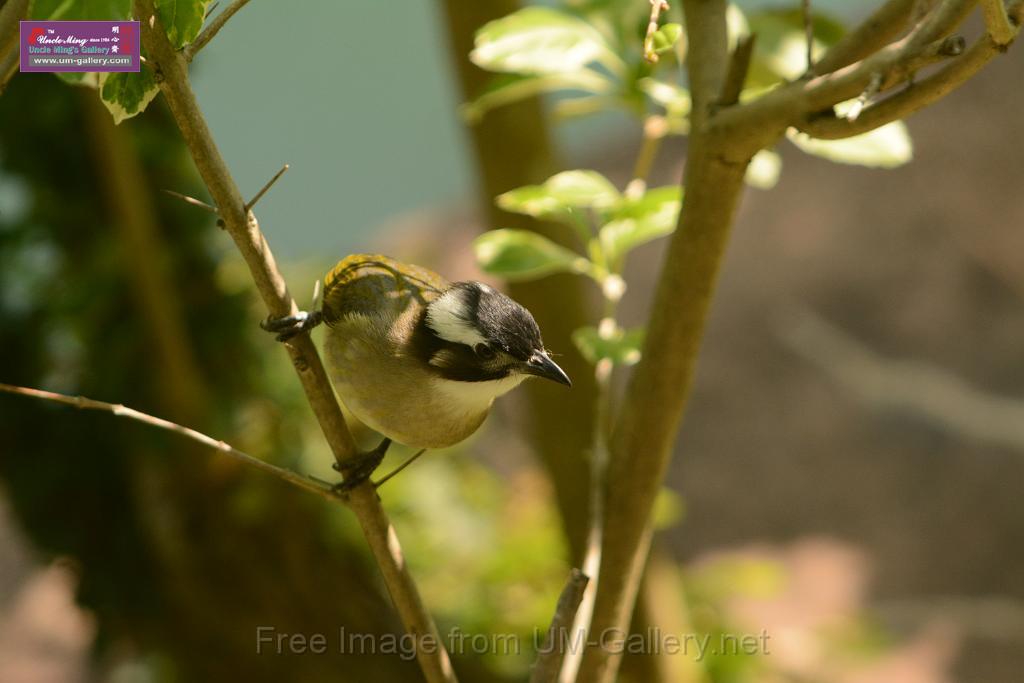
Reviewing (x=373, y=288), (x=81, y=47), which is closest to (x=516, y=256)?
(x=373, y=288)

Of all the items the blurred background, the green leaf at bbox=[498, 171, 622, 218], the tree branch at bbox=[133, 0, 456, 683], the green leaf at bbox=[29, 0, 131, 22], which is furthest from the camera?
the blurred background

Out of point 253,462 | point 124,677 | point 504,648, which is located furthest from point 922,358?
point 253,462

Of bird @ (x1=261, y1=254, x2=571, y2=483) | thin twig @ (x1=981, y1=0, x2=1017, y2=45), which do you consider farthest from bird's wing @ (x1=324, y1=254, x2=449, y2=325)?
thin twig @ (x1=981, y1=0, x2=1017, y2=45)

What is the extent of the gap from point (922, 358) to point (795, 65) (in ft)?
17.3

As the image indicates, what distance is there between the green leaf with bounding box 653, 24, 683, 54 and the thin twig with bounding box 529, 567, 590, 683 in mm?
578

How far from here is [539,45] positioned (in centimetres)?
144

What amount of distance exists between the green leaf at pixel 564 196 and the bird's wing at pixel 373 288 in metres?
0.21

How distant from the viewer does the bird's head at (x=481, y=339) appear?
1.42m

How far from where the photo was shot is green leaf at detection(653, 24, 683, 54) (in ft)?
3.55

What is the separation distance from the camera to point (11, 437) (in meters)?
2.72

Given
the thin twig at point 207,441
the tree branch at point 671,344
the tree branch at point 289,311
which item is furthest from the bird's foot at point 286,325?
the tree branch at point 671,344

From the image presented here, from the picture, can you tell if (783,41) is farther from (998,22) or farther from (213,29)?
(213,29)

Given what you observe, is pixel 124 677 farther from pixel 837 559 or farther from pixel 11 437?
pixel 837 559

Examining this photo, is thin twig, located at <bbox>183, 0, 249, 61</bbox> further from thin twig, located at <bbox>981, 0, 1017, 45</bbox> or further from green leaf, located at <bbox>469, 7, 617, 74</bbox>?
thin twig, located at <bbox>981, 0, 1017, 45</bbox>
